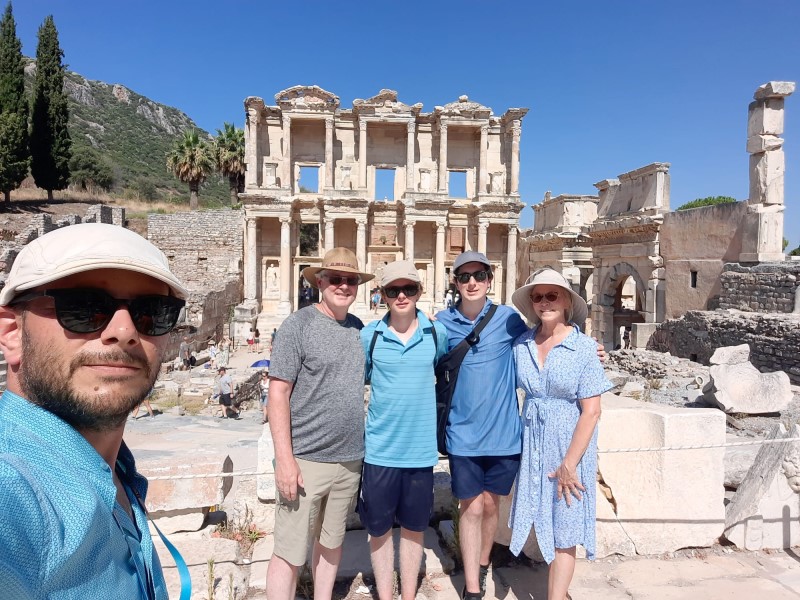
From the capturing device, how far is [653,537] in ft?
12.6

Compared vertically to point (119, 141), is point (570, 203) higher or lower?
lower

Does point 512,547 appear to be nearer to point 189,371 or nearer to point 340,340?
point 340,340

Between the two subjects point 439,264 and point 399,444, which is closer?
point 399,444

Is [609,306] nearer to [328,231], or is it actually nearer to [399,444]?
[328,231]

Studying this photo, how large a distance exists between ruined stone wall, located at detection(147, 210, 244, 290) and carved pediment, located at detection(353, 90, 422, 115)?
34.7ft

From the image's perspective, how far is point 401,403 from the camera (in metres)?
3.10

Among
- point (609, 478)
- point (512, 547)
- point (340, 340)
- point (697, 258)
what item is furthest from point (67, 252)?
point (697, 258)

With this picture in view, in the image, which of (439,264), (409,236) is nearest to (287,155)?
(409,236)

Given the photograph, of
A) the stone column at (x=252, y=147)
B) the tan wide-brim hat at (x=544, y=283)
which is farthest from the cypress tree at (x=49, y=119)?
the tan wide-brim hat at (x=544, y=283)

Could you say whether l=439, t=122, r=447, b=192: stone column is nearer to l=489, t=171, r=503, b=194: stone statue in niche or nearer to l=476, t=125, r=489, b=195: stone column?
l=476, t=125, r=489, b=195: stone column

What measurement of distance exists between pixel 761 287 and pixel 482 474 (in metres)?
15.8

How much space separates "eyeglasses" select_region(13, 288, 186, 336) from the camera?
1220mm

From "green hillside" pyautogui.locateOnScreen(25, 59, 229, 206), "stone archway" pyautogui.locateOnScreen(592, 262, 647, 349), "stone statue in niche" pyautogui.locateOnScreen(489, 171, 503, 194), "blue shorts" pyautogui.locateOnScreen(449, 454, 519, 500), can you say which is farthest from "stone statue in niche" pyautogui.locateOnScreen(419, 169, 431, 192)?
"green hillside" pyautogui.locateOnScreen(25, 59, 229, 206)

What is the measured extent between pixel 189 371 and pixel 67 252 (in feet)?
53.5
